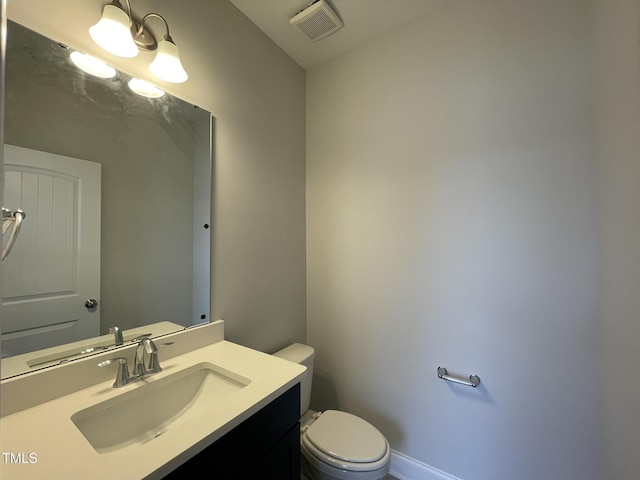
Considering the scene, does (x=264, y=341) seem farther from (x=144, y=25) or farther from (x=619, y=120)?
(x=619, y=120)

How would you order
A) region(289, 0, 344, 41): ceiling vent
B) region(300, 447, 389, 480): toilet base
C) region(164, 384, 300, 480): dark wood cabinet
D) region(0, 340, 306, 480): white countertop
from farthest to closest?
region(289, 0, 344, 41): ceiling vent < region(300, 447, 389, 480): toilet base < region(164, 384, 300, 480): dark wood cabinet < region(0, 340, 306, 480): white countertop

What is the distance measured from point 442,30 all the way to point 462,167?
75cm

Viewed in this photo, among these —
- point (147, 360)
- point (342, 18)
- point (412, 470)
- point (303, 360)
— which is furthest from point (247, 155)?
point (412, 470)

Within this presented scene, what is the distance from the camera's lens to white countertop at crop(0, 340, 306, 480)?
59cm

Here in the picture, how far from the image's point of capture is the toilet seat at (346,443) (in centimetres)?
118

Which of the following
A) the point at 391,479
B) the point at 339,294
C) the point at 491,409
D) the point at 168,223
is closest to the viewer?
the point at 168,223

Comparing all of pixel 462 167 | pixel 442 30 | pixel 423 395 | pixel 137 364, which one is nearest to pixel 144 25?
pixel 137 364

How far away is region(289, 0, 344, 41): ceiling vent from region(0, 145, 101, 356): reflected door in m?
1.26

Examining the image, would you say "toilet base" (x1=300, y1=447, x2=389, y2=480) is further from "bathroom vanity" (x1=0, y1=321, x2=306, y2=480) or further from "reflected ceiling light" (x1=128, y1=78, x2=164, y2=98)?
"reflected ceiling light" (x1=128, y1=78, x2=164, y2=98)

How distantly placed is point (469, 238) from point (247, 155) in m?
1.26

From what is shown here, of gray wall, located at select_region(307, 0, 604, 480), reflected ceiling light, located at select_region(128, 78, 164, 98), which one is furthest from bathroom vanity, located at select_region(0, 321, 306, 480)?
reflected ceiling light, located at select_region(128, 78, 164, 98)

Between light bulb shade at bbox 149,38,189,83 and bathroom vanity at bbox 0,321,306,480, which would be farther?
light bulb shade at bbox 149,38,189,83

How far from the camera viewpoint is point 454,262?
1.42 metres

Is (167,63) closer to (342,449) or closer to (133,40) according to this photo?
(133,40)
